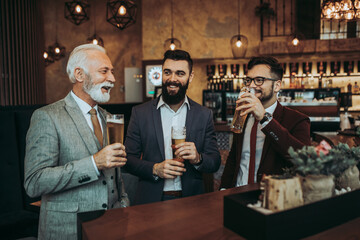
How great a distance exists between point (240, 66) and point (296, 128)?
21.0ft

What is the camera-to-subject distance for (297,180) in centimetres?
97

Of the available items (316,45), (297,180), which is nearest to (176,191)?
(297,180)

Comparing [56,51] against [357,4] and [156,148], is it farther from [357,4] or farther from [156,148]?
[156,148]

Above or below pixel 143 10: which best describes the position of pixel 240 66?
below

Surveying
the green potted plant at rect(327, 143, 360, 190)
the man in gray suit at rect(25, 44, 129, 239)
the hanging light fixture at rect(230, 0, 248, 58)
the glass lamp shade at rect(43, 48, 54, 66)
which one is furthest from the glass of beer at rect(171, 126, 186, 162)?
the glass lamp shade at rect(43, 48, 54, 66)

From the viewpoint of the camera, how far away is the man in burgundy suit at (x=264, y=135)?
5.84 ft

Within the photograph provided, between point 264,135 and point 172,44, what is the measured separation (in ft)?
17.3

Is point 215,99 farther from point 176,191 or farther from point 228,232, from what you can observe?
point 228,232

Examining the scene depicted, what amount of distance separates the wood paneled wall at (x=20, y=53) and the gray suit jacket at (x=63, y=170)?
17.7ft

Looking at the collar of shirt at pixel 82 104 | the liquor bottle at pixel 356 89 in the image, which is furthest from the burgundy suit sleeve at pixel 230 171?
the liquor bottle at pixel 356 89

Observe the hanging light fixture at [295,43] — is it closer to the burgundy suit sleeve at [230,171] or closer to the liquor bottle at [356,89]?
the liquor bottle at [356,89]

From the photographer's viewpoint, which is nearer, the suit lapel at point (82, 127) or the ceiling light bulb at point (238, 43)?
the suit lapel at point (82, 127)

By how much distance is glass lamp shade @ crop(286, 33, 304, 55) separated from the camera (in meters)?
6.31

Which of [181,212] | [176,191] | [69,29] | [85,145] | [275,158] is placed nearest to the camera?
[181,212]
